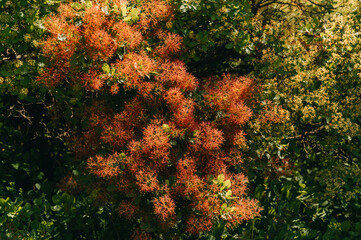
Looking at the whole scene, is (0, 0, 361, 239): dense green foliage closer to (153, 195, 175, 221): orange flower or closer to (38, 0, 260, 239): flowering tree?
(38, 0, 260, 239): flowering tree

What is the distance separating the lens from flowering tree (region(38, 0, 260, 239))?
2.87 m

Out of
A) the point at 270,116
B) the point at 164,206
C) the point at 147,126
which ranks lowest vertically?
the point at 164,206

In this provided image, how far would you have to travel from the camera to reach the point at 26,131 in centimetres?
577

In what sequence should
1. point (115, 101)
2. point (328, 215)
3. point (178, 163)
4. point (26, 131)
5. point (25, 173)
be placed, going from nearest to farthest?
point (178, 163)
point (115, 101)
point (328, 215)
point (25, 173)
point (26, 131)

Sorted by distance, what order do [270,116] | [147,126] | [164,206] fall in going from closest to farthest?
[164,206], [147,126], [270,116]

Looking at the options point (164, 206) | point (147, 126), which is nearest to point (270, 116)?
point (147, 126)

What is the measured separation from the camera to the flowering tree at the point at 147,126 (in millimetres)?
2869

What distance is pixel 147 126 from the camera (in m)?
3.02

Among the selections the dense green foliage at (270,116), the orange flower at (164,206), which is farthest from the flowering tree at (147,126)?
the dense green foliage at (270,116)

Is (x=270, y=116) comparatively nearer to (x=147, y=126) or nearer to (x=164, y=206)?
(x=147, y=126)

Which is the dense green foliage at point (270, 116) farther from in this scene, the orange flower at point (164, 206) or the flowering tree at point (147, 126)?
the orange flower at point (164, 206)

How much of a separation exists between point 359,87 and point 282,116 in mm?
1117

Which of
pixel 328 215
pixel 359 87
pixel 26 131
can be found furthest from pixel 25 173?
pixel 359 87

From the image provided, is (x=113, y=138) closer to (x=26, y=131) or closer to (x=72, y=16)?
(x=72, y=16)
